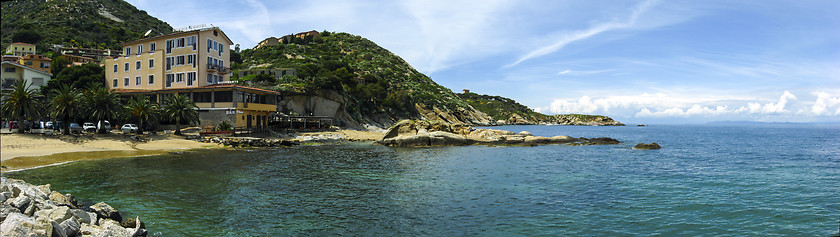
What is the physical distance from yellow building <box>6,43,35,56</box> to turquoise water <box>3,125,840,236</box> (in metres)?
117

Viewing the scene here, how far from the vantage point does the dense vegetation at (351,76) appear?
8969 centimetres

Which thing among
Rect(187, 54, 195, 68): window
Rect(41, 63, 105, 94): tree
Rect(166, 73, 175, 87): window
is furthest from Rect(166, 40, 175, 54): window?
Rect(41, 63, 105, 94): tree

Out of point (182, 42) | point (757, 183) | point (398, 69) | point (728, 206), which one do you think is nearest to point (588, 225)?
point (728, 206)

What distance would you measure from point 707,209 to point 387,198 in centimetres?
1491

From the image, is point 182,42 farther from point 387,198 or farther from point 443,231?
point 443,231

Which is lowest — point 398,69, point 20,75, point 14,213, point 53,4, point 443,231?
point 443,231

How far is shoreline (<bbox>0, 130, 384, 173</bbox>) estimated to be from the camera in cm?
3347

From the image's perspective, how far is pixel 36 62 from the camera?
98.3 meters

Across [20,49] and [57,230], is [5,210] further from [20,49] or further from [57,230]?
[20,49]

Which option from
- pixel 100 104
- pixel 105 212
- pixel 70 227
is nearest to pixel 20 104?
pixel 100 104

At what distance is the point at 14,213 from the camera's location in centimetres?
1261

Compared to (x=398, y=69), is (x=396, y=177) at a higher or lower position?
lower

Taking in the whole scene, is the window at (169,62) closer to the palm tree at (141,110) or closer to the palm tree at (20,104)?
the palm tree at (141,110)

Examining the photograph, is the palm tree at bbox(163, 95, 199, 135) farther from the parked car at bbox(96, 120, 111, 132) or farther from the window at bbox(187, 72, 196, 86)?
the window at bbox(187, 72, 196, 86)
